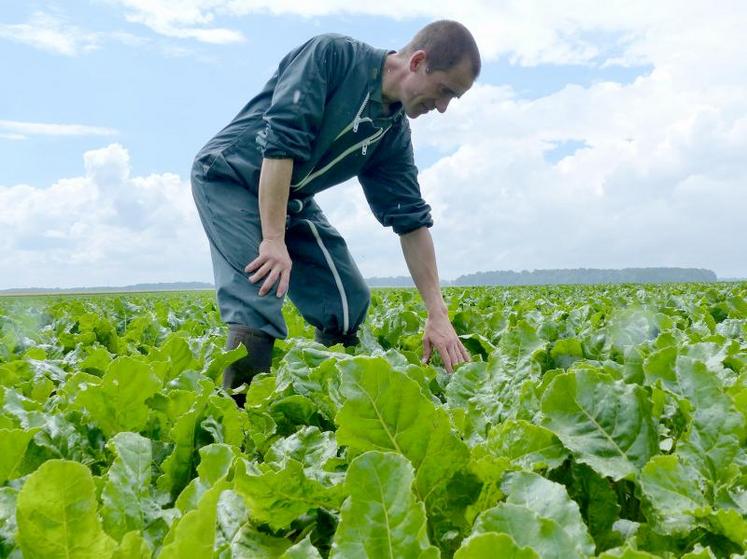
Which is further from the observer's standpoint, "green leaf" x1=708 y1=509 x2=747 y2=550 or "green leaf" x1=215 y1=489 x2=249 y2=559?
"green leaf" x1=215 y1=489 x2=249 y2=559

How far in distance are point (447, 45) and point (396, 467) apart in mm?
2922

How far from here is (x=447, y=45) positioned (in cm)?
350

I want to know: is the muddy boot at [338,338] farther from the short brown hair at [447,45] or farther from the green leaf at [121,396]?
the green leaf at [121,396]

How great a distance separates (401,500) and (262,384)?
1224 mm

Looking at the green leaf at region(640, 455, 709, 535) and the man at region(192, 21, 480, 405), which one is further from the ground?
the man at region(192, 21, 480, 405)

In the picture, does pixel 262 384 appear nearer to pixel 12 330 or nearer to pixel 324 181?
pixel 324 181

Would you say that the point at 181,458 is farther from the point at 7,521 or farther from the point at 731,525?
the point at 731,525

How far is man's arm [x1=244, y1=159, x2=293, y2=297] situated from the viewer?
335cm

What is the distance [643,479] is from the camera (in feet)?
3.75

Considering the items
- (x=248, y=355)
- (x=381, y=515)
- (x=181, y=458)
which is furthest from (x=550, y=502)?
(x=248, y=355)

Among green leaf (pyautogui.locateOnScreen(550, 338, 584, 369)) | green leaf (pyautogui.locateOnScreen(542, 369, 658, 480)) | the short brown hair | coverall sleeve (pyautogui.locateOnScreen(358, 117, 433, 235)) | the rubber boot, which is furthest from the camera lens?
coverall sleeve (pyautogui.locateOnScreen(358, 117, 433, 235))

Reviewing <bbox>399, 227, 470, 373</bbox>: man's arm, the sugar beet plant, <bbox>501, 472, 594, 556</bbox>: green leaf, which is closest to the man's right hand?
<bbox>399, 227, 470, 373</bbox>: man's arm

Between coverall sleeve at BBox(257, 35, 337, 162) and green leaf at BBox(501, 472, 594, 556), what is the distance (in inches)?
98.0

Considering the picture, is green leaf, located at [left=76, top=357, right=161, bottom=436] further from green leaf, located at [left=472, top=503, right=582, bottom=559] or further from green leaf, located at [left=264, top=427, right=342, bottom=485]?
green leaf, located at [left=472, top=503, right=582, bottom=559]
